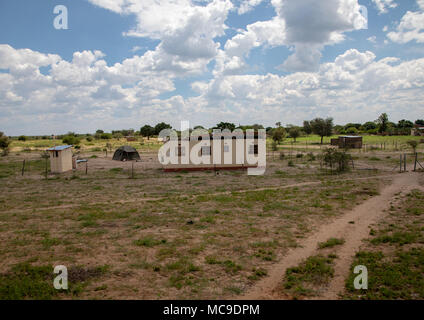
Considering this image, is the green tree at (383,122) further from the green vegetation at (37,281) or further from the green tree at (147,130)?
the green vegetation at (37,281)

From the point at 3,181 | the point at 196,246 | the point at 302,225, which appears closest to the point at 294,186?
the point at 302,225

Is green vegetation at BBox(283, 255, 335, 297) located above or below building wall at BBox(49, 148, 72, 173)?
below

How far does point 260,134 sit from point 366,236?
18.9 metres

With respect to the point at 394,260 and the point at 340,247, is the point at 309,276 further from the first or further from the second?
the point at 394,260

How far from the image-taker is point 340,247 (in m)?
7.70

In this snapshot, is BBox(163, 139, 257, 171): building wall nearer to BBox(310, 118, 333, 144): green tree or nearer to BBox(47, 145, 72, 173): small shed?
BBox(47, 145, 72, 173): small shed

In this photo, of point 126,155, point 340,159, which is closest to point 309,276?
point 340,159

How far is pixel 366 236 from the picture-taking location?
27.8 ft

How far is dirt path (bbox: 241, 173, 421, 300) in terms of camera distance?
18.3 ft

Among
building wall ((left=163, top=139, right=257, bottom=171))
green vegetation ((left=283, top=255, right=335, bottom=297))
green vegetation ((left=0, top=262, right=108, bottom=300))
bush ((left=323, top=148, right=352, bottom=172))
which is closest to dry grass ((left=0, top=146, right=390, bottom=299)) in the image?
green vegetation ((left=0, top=262, right=108, bottom=300))

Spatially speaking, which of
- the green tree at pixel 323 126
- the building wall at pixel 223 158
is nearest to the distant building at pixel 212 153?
the building wall at pixel 223 158

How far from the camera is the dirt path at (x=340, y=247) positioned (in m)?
5.59

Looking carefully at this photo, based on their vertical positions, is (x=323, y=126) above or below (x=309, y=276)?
above
